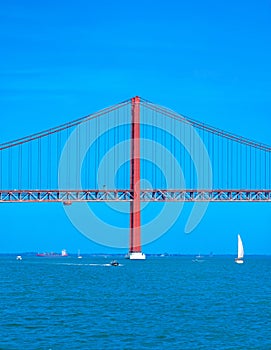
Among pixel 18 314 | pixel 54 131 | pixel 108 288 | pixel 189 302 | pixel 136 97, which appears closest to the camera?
pixel 18 314

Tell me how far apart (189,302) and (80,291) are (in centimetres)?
675

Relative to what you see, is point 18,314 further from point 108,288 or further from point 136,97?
point 136,97

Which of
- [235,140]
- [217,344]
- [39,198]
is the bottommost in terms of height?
[217,344]

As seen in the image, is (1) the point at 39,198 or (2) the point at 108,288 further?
(1) the point at 39,198

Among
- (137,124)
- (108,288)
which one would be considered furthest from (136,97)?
(108,288)

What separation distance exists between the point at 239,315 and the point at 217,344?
6361 millimetres

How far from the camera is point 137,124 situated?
75.0 m

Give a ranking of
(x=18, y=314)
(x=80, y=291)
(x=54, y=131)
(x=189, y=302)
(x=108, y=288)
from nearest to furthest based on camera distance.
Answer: (x=18, y=314), (x=189, y=302), (x=80, y=291), (x=108, y=288), (x=54, y=131)

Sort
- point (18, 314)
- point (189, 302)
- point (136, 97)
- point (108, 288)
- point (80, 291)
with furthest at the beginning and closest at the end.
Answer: point (136, 97), point (108, 288), point (80, 291), point (189, 302), point (18, 314)

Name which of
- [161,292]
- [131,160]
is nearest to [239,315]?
[161,292]

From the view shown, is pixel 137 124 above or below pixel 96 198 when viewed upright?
above

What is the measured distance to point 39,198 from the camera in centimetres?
7306

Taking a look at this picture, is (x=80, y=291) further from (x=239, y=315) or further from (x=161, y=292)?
(x=239, y=315)

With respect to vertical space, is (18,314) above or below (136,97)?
below
